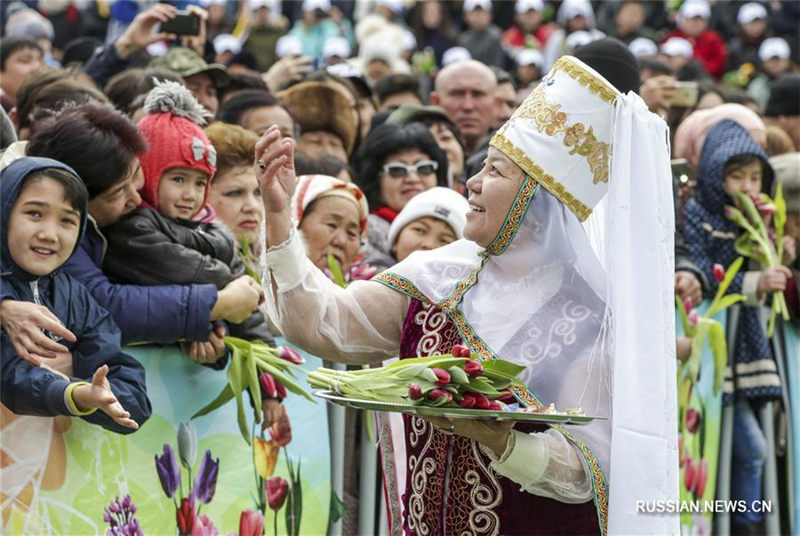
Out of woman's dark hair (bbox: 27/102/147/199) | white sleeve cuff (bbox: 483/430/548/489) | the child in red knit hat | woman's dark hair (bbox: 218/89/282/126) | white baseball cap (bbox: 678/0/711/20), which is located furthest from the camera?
white baseball cap (bbox: 678/0/711/20)

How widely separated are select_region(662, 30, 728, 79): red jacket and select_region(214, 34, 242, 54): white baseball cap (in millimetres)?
5463

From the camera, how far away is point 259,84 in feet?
24.3

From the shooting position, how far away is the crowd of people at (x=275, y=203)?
4160 mm

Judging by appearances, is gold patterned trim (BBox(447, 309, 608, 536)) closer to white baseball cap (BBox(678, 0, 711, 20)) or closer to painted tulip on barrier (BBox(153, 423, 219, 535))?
painted tulip on barrier (BBox(153, 423, 219, 535))

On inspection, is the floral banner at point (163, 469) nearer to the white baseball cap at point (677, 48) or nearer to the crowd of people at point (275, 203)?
the crowd of people at point (275, 203)

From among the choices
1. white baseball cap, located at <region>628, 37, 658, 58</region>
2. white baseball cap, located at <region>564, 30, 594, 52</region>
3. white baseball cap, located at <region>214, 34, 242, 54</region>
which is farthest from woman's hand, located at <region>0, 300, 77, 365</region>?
white baseball cap, located at <region>564, 30, 594, 52</region>

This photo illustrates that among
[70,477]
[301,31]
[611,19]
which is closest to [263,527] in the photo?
[70,477]

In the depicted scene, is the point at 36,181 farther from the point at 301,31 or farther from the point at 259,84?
the point at 301,31

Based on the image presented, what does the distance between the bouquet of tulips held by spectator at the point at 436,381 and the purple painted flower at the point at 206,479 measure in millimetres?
1234

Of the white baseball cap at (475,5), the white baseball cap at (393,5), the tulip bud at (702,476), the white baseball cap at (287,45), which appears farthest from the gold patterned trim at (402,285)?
the white baseball cap at (393,5)

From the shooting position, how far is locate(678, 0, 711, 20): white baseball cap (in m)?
16.8

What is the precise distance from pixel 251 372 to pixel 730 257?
3456 mm

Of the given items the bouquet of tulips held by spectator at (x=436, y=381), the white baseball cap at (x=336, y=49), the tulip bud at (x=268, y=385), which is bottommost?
the bouquet of tulips held by spectator at (x=436, y=381)

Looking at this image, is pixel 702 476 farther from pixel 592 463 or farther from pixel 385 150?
pixel 592 463
